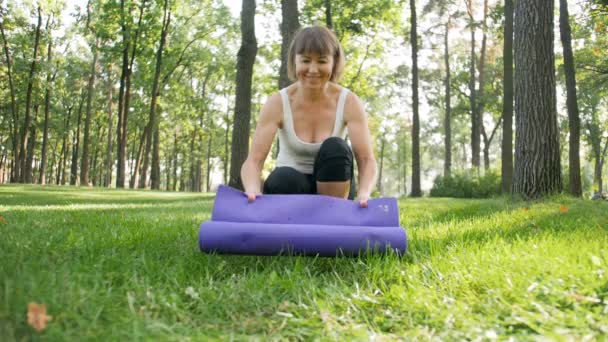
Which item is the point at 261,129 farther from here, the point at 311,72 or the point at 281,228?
the point at 281,228

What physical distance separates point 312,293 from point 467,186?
17029 mm

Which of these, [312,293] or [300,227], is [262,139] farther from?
[312,293]

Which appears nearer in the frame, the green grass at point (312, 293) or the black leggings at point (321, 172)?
the green grass at point (312, 293)

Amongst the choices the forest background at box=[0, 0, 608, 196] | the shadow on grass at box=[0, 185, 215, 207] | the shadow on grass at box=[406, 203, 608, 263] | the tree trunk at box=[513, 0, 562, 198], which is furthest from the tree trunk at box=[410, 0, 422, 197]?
the shadow on grass at box=[406, 203, 608, 263]

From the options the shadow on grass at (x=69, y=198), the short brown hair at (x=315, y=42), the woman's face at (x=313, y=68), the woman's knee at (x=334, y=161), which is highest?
the short brown hair at (x=315, y=42)

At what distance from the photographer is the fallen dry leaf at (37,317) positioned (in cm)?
126

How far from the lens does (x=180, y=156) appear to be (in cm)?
4338

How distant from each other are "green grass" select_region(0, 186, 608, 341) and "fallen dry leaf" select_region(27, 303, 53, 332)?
0.08ft

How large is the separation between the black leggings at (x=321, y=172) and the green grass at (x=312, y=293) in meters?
0.56

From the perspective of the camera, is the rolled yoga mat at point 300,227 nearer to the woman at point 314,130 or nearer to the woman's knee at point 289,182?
the woman at point 314,130

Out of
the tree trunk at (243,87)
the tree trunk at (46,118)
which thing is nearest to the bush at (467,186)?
the tree trunk at (243,87)

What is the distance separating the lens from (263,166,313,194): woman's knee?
121 inches

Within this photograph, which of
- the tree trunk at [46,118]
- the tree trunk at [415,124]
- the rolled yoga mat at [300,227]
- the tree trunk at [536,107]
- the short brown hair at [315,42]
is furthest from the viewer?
the tree trunk at [46,118]

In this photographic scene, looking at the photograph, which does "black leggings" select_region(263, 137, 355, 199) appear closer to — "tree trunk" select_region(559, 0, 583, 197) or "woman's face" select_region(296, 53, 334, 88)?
"woman's face" select_region(296, 53, 334, 88)
